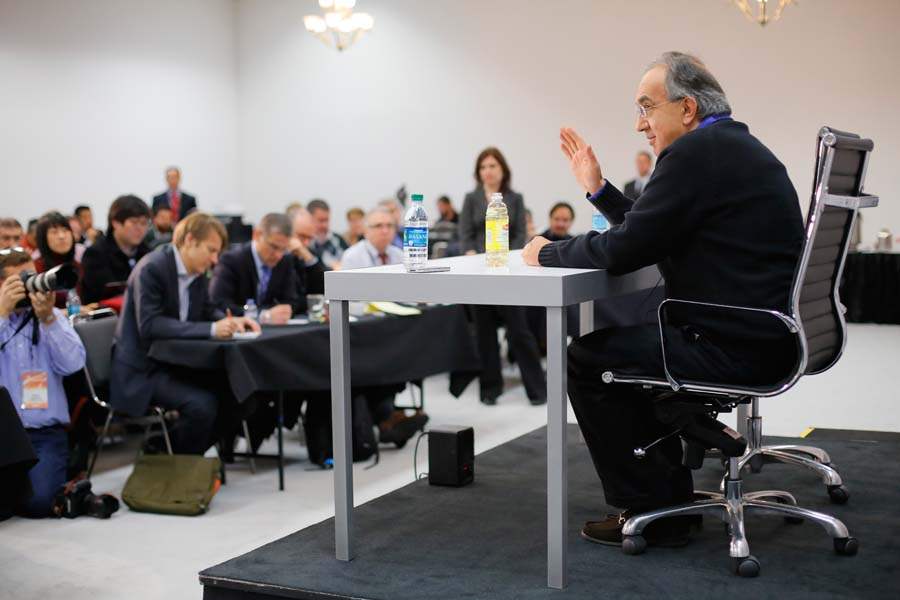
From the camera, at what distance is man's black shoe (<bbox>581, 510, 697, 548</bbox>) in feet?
8.34

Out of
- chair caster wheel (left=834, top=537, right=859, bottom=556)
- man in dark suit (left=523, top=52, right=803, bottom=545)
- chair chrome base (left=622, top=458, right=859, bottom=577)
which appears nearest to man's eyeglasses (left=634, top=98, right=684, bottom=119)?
man in dark suit (left=523, top=52, right=803, bottom=545)

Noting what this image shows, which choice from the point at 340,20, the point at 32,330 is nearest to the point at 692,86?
the point at 32,330

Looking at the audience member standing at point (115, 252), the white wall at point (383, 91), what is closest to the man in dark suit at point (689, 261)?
the audience member standing at point (115, 252)

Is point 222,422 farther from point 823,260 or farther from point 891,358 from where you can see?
point 891,358

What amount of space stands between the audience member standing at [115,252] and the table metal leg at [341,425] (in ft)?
10.6

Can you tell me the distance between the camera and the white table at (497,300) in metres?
2.24

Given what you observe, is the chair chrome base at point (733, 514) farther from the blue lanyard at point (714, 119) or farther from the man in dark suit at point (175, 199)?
the man in dark suit at point (175, 199)

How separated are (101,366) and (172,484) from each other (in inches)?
23.8

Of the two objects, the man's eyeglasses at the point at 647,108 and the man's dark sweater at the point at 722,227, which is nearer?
the man's dark sweater at the point at 722,227

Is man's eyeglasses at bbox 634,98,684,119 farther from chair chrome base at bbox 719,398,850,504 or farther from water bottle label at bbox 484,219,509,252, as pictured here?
chair chrome base at bbox 719,398,850,504

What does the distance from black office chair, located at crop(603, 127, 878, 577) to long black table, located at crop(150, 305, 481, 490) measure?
2.14 meters

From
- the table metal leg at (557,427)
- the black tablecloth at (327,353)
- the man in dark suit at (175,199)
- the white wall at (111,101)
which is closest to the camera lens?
the table metal leg at (557,427)

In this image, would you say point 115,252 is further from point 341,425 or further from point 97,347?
point 341,425

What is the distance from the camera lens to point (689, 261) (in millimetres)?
2395
